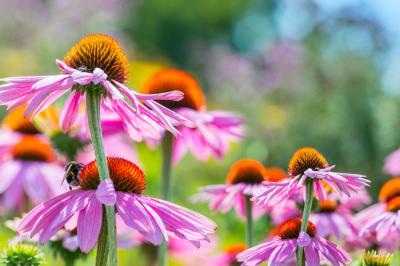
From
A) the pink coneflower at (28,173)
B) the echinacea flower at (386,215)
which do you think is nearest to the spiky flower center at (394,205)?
the echinacea flower at (386,215)

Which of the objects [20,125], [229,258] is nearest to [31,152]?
[20,125]

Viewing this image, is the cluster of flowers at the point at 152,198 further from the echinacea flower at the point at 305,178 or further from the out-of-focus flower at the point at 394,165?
the out-of-focus flower at the point at 394,165

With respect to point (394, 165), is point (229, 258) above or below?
below

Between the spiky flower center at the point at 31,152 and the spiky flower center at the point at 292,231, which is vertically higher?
the spiky flower center at the point at 31,152

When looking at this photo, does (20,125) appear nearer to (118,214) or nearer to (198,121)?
(198,121)

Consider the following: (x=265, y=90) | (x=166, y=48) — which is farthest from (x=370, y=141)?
(x=166, y=48)

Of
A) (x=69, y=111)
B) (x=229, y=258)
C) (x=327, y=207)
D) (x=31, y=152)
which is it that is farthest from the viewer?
(x=31, y=152)

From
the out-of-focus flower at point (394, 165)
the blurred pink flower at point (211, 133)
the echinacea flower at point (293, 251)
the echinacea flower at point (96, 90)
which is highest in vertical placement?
the blurred pink flower at point (211, 133)

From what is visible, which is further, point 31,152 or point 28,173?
point 31,152
